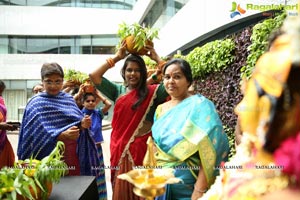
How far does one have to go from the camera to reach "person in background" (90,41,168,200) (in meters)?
2.70

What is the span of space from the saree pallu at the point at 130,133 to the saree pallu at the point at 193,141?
33.7 inches

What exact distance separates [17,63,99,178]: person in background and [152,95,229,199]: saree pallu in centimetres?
108

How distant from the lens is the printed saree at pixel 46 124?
8.66 feet

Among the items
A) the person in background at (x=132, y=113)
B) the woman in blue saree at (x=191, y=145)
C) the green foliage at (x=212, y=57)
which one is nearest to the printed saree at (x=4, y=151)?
the person in background at (x=132, y=113)

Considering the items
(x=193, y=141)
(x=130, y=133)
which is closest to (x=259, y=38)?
(x=130, y=133)

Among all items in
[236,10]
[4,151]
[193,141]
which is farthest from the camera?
[236,10]

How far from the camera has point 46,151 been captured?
2.65m

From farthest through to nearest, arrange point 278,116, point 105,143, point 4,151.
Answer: point 105,143 < point 4,151 < point 278,116

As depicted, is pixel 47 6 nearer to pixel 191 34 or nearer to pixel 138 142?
pixel 191 34

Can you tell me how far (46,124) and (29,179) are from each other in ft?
3.94

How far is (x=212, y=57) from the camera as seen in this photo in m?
4.70

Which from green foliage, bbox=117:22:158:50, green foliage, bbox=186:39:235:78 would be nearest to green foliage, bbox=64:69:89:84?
green foliage, bbox=117:22:158:50

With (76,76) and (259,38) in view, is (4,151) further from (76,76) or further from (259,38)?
(259,38)

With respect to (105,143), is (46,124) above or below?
above
